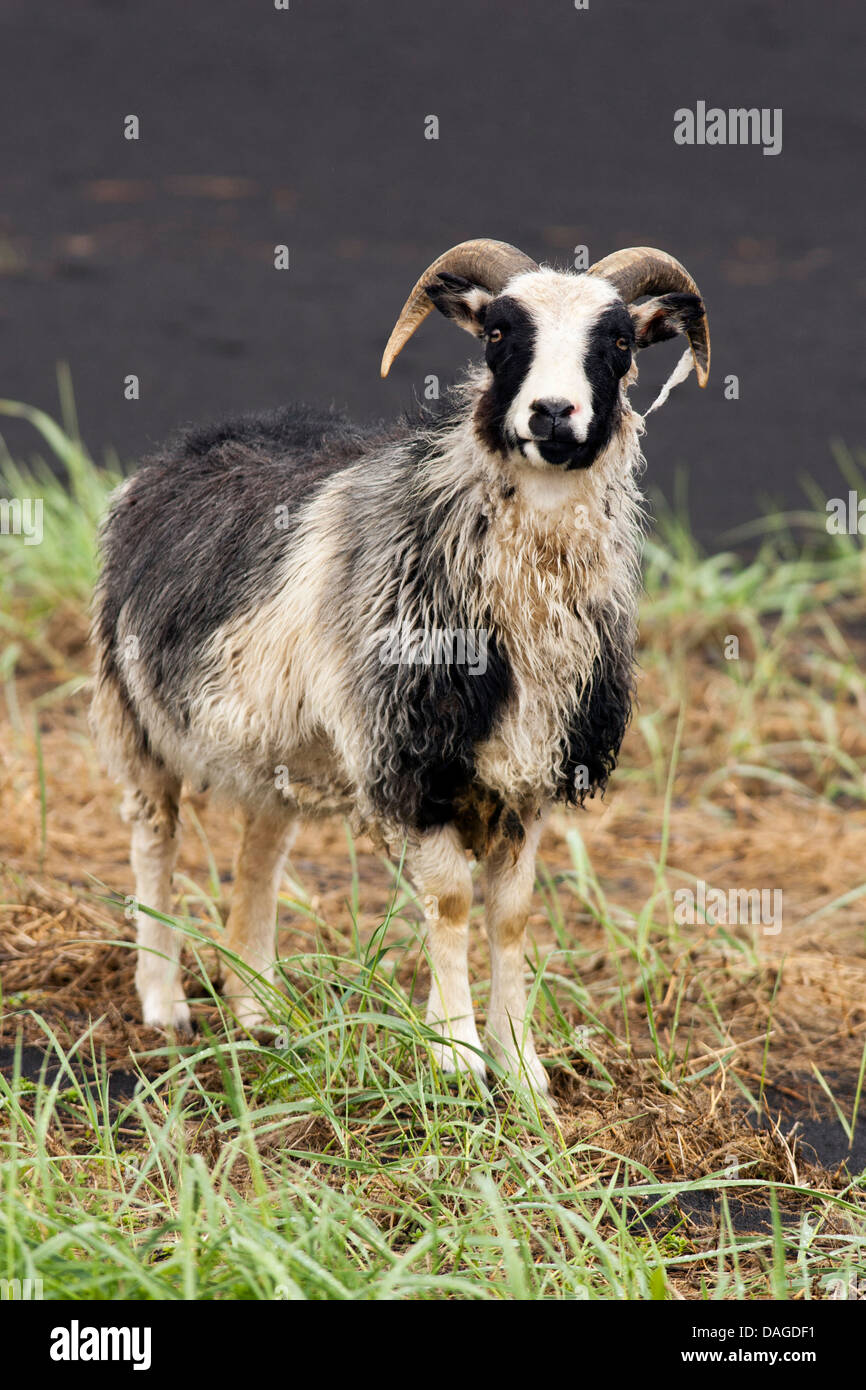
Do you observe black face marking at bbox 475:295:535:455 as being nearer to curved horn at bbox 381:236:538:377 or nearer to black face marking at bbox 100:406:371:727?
curved horn at bbox 381:236:538:377

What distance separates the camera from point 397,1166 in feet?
11.2

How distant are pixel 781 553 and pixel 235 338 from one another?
159 inches

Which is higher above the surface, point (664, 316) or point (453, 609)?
point (664, 316)

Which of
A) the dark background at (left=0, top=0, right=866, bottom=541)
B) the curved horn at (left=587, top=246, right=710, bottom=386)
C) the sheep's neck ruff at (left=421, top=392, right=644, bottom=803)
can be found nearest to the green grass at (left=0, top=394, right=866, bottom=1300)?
the sheep's neck ruff at (left=421, top=392, right=644, bottom=803)

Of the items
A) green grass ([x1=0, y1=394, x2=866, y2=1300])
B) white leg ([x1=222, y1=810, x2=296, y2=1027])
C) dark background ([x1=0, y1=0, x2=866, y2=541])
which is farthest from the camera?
dark background ([x1=0, y1=0, x2=866, y2=541])

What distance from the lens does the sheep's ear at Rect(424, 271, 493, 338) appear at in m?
3.82

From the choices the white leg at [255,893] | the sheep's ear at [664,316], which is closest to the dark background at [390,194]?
the white leg at [255,893]

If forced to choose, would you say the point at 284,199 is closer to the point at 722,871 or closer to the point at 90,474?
the point at 90,474

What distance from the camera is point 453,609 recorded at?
3.74 metres

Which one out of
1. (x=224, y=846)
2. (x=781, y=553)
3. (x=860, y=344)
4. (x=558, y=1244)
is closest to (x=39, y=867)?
(x=224, y=846)

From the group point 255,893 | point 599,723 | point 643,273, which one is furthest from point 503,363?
point 255,893

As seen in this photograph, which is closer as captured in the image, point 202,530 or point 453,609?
point 453,609

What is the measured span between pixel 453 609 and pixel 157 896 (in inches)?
56.5

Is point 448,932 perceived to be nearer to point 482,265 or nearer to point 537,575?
point 537,575
